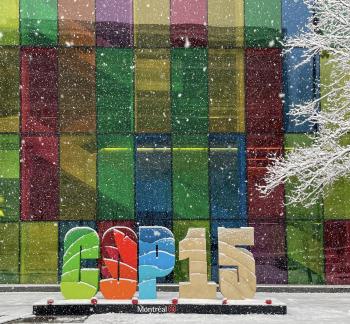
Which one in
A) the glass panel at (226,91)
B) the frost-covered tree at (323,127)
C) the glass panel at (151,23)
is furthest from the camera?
the glass panel at (151,23)

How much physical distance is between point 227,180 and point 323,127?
3.52 m

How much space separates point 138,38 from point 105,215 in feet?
18.2

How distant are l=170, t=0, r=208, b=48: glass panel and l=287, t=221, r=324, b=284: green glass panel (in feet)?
21.0

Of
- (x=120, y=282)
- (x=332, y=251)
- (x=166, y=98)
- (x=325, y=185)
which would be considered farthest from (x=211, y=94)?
(x=120, y=282)

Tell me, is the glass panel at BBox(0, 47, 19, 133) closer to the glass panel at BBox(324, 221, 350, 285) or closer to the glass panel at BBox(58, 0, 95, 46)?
the glass panel at BBox(58, 0, 95, 46)

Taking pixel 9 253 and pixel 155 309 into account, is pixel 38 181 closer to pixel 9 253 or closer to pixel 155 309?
pixel 9 253

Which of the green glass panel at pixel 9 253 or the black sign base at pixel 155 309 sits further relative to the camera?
the green glass panel at pixel 9 253

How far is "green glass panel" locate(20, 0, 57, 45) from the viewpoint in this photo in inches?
885

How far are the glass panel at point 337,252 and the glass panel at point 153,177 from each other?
491 cm

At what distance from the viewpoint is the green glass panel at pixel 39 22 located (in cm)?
2248

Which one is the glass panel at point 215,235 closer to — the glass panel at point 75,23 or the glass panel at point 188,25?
the glass panel at point 188,25

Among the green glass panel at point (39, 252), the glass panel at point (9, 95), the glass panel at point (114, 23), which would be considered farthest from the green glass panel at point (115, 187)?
the glass panel at point (114, 23)

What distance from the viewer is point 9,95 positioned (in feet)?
73.2

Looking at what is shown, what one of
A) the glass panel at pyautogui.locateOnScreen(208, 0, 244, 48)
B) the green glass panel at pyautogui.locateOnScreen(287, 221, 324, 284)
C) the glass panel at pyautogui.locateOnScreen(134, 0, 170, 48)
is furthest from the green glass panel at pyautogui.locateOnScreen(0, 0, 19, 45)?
the green glass panel at pyautogui.locateOnScreen(287, 221, 324, 284)
